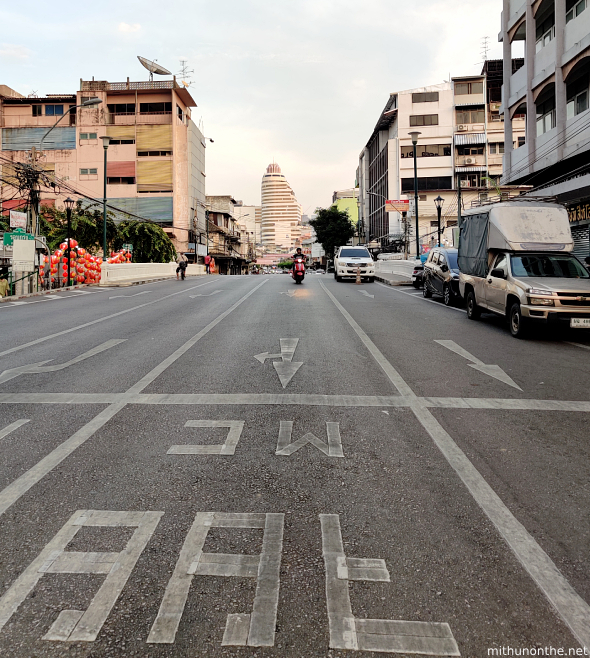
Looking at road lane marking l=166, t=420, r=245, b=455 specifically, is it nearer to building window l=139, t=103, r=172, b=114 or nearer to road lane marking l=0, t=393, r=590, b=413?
road lane marking l=0, t=393, r=590, b=413

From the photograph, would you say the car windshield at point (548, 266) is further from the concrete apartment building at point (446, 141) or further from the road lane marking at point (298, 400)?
the concrete apartment building at point (446, 141)

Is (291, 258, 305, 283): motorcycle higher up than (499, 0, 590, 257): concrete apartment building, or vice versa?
(499, 0, 590, 257): concrete apartment building

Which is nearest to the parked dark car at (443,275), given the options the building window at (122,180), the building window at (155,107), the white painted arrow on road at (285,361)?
the white painted arrow on road at (285,361)

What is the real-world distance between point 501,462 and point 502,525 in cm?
111

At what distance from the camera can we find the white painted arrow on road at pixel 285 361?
7.26 m

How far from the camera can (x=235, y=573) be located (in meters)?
2.76

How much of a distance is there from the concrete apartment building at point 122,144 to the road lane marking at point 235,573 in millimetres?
68438

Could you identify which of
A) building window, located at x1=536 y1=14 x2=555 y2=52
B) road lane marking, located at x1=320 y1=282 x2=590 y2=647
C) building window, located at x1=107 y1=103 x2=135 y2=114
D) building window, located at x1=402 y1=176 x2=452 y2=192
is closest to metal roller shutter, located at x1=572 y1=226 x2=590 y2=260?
building window, located at x1=536 y1=14 x2=555 y2=52

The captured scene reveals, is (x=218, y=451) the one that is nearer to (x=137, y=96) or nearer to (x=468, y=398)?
(x=468, y=398)

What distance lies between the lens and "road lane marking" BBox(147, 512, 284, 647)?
2.35 m

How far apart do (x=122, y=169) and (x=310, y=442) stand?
71076 mm

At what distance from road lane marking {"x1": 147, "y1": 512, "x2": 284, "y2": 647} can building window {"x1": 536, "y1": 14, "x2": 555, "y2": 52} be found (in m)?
26.9

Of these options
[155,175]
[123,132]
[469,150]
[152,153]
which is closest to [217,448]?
[155,175]

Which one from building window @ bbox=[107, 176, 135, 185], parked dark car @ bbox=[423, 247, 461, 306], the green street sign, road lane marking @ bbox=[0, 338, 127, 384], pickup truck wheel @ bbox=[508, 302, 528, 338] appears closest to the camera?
road lane marking @ bbox=[0, 338, 127, 384]
